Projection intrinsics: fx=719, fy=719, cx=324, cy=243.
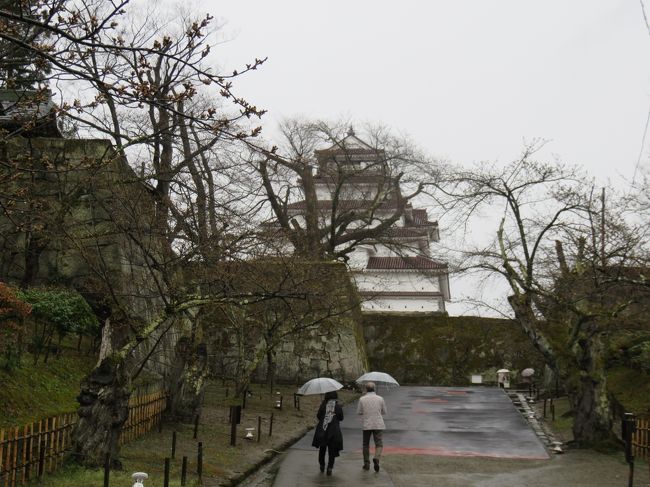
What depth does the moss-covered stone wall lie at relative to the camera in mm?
34750

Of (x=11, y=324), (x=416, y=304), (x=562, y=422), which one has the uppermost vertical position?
(x=416, y=304)

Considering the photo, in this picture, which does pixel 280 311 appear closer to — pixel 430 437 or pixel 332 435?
pixel 430 437

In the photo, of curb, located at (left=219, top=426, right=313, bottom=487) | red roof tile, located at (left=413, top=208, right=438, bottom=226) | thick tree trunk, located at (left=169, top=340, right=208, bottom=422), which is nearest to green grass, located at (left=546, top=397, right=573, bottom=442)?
curb, located at (left=219, top=426, right=313, bottom=487)

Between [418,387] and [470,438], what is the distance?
632 inches

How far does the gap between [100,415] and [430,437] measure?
9.47 metres

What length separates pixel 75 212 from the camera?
64.0 feet

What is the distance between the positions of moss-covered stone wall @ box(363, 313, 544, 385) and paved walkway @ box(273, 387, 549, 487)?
794cm

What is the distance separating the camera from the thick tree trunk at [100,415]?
32.9 ft

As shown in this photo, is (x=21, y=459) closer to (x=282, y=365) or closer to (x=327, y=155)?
(x=282, y=365)

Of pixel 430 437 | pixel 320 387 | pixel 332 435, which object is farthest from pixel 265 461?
pixel 430 437

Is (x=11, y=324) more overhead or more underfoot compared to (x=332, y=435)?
more overhead

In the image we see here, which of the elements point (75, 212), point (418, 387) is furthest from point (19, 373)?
point (418, 387)

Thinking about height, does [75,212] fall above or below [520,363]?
above

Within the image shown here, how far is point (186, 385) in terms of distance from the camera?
15891 mm
